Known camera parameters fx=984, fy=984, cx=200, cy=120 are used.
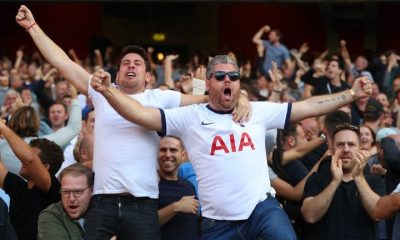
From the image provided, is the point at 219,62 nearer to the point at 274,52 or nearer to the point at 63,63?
the point at 63,63

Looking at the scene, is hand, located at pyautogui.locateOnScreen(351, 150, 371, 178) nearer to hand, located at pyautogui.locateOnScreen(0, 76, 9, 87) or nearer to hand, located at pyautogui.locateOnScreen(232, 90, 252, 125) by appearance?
hand, located at pyautogui.locateOnScreen(232, 90, 252, 125)

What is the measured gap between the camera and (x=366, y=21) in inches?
996

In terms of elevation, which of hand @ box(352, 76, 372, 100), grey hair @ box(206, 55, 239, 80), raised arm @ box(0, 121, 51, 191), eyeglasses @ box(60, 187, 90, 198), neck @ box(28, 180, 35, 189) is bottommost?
eyeglasses @ box(60, 187, 90, 198)

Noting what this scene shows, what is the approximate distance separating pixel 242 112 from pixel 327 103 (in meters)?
0.65

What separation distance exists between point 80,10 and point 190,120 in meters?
19.7

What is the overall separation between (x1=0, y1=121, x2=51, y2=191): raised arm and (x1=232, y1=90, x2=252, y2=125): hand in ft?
5.80

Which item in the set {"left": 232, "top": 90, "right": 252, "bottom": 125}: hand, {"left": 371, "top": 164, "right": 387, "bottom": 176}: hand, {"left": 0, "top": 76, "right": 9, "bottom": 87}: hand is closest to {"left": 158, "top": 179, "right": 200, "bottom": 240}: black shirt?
{"left": 232, "top": 90, "right": 252, "bottom": 125}: hand

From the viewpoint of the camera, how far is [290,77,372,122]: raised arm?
6.94m

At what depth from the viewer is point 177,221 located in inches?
301

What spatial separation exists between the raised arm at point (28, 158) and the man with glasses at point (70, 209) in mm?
442

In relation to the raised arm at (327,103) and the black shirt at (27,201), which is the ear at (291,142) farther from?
the black shirt at (27,201)

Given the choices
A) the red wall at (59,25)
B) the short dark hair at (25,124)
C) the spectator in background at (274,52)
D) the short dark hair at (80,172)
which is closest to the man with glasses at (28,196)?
the short dark hair at (80,172)

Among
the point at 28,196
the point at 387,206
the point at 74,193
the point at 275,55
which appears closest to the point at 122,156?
the point at 74,193

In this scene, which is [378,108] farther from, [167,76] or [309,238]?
[309,238]
